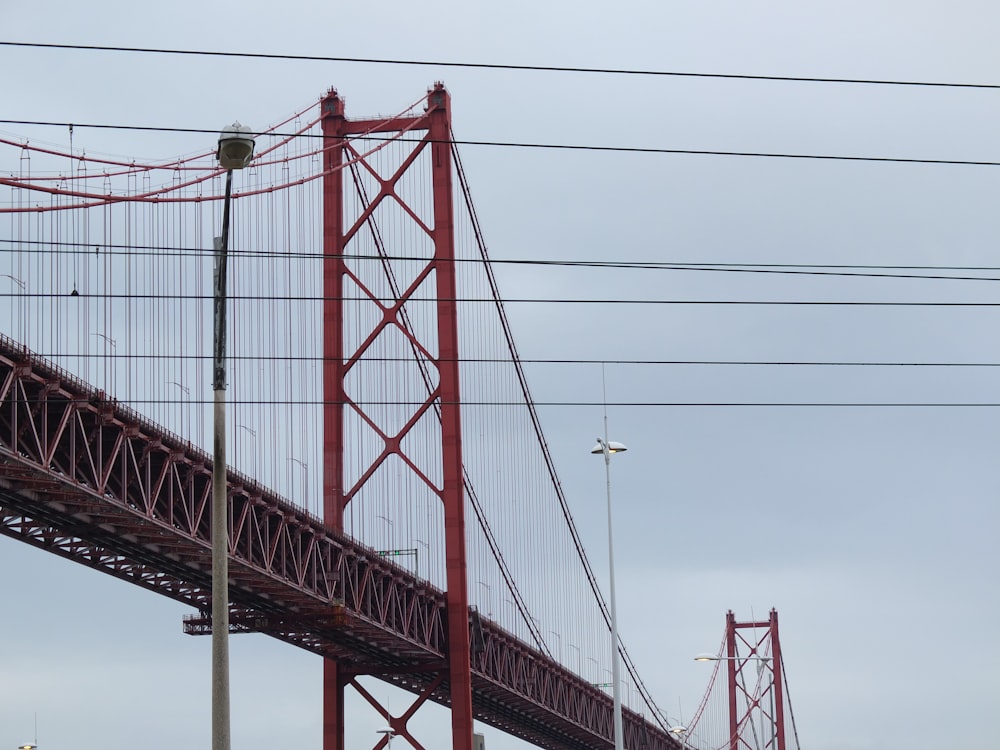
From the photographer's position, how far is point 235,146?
20828 millimetres

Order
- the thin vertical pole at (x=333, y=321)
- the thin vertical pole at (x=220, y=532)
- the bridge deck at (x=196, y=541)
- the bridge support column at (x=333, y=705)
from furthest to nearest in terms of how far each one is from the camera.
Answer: the bridge support column at (x=333, y=705)
the thin vertical pole at (x=333, y=321)
the bridge deck at (x=196, y=541)
the thin vertical pole at (x=220, y=532)

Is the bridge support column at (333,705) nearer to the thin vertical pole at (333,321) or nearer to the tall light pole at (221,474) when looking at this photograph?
the thin vertical pole at (333,321)

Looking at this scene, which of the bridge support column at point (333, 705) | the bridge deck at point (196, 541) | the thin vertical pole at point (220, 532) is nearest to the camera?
the thin vertical pole at point (220, 532)

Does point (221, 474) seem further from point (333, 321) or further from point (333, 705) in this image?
point (333, 705)

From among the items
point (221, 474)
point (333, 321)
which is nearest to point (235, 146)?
point (221, 474)

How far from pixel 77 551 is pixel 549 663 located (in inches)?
1484

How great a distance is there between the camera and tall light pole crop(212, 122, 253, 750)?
2080 centimetres

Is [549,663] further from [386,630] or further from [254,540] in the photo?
[254,540]

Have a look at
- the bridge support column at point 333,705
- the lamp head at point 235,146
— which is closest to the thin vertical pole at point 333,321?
the bridge support column at point 333,705

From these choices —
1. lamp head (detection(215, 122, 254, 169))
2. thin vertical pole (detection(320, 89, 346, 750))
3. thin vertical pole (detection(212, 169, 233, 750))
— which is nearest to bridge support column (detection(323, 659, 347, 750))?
thin vertical pole (detection(320, 89, 346, 750))

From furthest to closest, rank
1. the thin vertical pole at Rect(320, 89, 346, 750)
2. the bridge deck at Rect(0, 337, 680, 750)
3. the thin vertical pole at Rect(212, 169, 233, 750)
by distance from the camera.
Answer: the thin vertical pole at Rect(320, 89, 346, 750), the bridge deck at Rect(0, 337, 680, 750), the thin vertical pole at Rect(212, 169, 233, 750)

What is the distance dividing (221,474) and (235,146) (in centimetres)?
361

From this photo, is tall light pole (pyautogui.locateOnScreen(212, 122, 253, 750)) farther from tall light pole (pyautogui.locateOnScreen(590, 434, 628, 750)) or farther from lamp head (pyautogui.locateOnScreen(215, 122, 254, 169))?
tall light pole (pyautogui.locateOnScreen(590, 434, 628, 750))

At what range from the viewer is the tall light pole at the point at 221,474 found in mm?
20797
